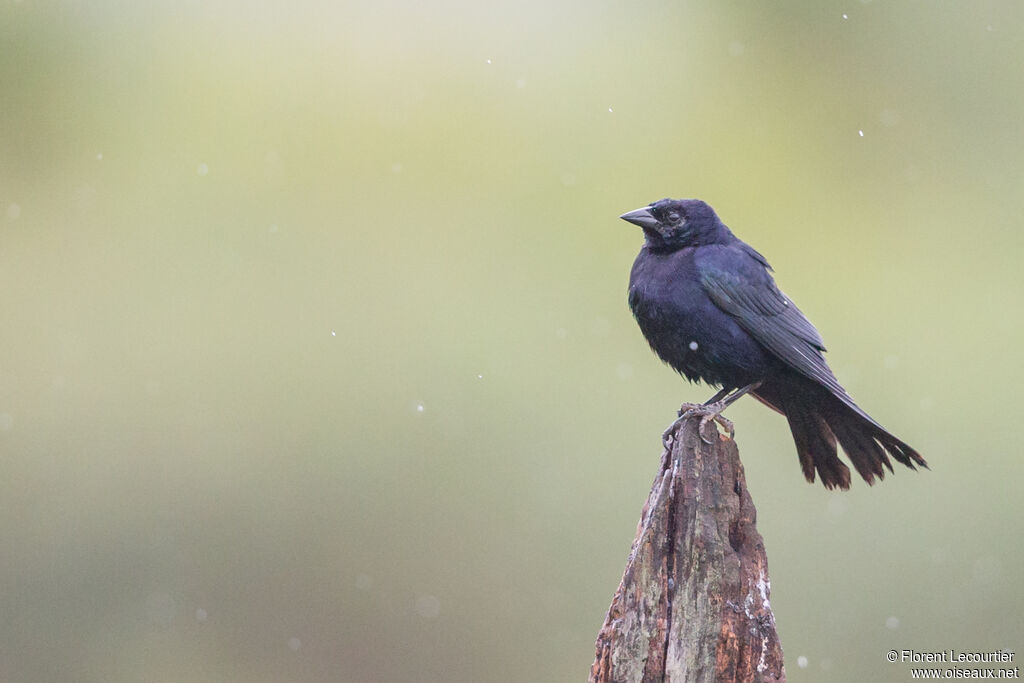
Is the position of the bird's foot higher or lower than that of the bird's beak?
lower

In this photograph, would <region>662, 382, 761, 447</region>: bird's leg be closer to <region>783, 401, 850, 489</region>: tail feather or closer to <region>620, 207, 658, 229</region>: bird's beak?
<region>783, 401, 850, 489</region>: tail feather

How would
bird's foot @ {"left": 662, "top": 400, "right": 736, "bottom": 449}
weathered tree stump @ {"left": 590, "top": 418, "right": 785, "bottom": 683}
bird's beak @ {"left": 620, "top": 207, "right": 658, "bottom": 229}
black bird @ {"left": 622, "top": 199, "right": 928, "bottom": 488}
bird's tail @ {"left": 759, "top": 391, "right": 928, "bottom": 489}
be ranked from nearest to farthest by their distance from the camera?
weathered tree stump @ {"left": 590, "top": 418, "right": 785, "bottom": 683}, bird's foot @ {"left": 662, "top": 400, "right": 736, "bottom": 449}, bird's tail @ {"left": 759, "top": 391, "right": 928, "bottom": 489}, black bird @ {"left": 622, "top": 199, "right": 928, "bottom": 488}, bird's beak @ {"left": 620, "top": 207, "right": 658, "bottom": 229}

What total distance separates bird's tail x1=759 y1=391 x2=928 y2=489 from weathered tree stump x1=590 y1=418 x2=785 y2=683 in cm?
97

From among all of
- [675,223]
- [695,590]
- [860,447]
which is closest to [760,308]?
[675,223]

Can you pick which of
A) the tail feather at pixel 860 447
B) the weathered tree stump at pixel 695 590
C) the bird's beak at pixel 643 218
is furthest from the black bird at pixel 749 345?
the weathered tree stump at pixel 695 590

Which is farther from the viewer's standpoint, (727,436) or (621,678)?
(727,436)

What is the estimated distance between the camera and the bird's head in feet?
13.8

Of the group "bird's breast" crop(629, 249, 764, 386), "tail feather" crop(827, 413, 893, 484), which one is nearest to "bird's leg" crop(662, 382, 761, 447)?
"bird's breast" crop(629, 249, 764, 386)

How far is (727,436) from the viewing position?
3.16 meters

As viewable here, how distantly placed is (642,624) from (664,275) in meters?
1.69

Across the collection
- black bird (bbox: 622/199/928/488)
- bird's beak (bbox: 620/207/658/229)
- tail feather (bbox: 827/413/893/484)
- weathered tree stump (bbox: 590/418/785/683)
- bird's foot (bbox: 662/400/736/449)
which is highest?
bird's beak (bbox: 620/207/658/229)

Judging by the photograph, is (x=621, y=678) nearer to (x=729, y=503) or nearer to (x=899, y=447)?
(x=729, y=503)

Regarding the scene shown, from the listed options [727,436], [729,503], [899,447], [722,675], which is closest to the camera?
[722,675]

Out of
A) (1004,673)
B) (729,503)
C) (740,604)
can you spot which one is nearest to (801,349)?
(729,503)
